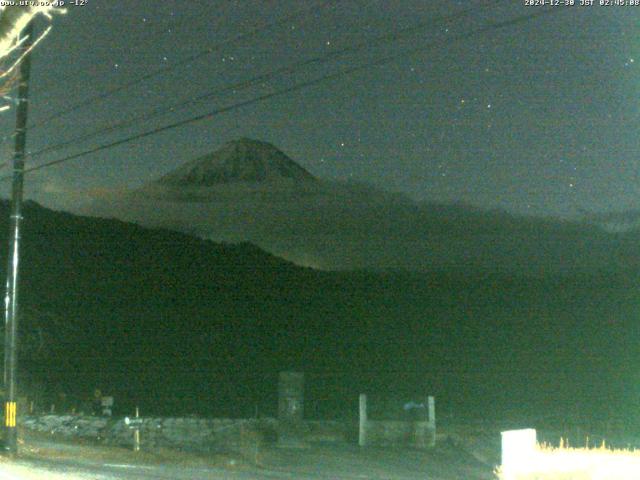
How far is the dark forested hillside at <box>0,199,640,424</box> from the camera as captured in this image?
43719 mm

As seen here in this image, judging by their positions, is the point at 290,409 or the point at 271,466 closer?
the point at 271,466

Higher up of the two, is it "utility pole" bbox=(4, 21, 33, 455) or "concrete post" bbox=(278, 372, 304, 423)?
"utility pole" bbox=(4, 21, 33, 455)

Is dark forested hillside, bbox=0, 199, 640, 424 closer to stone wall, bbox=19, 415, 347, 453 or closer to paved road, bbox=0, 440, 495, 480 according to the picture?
stone wall, bbox=19, 415, 347, 453

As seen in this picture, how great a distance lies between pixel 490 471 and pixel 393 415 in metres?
7.92

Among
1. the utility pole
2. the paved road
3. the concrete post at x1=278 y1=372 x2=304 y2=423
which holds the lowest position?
the paved road

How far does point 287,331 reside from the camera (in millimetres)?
57812

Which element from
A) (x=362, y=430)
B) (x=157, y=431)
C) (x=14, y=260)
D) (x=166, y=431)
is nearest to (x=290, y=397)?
(x=362, y=430)

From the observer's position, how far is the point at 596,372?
5097cm

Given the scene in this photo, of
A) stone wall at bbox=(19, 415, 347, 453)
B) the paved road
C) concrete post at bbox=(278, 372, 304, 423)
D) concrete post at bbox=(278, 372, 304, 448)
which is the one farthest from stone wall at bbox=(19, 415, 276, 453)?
the paved road

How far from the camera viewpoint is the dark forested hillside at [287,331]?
4372cm

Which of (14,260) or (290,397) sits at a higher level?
(14,260)

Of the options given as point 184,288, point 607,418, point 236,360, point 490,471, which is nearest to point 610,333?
point 607,418

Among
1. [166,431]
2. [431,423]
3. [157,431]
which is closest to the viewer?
[157,431]

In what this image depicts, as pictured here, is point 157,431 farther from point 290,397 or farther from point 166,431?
point 290,397
